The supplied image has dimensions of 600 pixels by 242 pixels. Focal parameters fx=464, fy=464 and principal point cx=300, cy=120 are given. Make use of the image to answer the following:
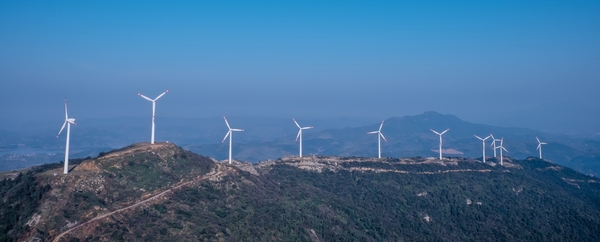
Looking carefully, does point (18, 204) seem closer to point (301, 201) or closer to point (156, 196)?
point (156, 196)

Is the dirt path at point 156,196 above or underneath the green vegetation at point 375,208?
above

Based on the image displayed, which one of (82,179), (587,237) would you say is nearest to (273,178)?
(82,179)

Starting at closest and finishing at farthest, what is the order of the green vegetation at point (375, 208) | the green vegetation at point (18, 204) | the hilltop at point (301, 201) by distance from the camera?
1. the green vegetation at point (18, 204)
2. the hilltop at point (301, 201)
3. the green vegetation at point (375, 208)

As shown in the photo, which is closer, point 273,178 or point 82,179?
point 82,179

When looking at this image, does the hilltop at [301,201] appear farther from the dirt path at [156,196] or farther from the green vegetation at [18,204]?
the green vegetation at [18,204]

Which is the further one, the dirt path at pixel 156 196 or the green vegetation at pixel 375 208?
the green vegetation at pixel 375 208

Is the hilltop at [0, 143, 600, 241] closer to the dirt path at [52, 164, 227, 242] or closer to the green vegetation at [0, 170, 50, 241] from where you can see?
the dirt path at [52, 164, 227, 242]

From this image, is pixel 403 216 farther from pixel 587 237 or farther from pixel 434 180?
pixel 587 237

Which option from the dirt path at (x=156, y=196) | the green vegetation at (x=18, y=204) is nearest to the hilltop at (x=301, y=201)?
the dirt path at (x=156, y=196)

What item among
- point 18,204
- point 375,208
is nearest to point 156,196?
point 18,204
